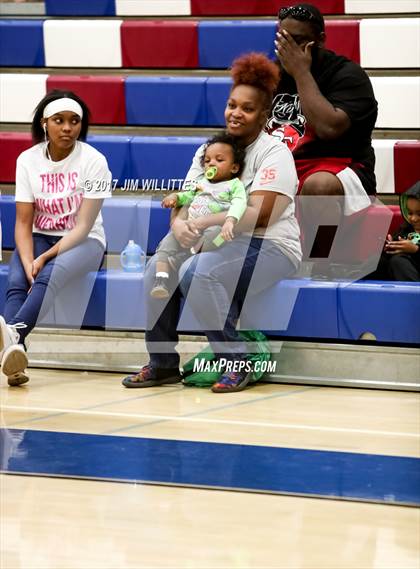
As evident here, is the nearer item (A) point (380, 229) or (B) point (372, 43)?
(A) point (380, 229)

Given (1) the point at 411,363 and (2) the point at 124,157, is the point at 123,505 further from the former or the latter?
(2) the point at 124,157

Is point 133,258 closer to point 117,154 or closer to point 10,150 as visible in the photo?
point 117,154

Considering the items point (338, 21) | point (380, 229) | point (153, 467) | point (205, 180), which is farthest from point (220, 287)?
point (338, 21)

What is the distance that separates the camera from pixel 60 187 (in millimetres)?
4188

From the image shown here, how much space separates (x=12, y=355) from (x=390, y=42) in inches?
86.3

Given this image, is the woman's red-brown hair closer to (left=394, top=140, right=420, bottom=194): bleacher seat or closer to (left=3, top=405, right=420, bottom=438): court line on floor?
(left=394, top=140, right=420, bottom=194): bleacher seat

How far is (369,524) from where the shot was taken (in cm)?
242

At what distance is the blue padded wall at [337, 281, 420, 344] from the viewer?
12.6 ft

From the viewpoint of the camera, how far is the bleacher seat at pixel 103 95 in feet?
16.5

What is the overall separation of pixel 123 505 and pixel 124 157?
237cm

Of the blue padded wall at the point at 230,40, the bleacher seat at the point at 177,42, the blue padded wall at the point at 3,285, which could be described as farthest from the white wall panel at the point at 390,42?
the blue padded wall at the point at 3,285

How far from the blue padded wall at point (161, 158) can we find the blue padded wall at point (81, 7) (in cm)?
111

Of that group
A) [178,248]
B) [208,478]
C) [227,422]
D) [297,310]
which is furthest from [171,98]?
[208,478]

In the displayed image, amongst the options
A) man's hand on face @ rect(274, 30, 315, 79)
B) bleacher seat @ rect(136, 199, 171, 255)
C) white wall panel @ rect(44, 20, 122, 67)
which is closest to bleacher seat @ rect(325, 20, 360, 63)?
man's hand on face @ rect(274, 30, 315, 79)
